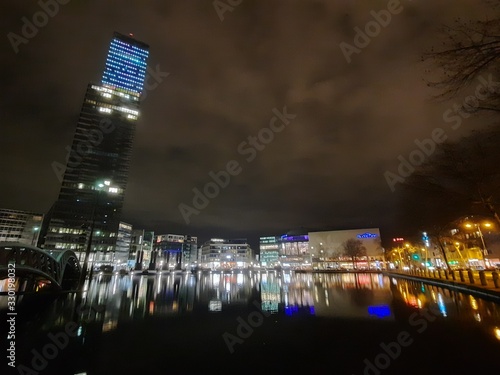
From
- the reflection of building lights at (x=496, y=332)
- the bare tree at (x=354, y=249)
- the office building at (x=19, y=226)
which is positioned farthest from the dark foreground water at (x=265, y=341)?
the office building at (x=19, y=226)

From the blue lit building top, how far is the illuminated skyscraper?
173 inches

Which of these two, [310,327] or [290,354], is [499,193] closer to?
[310,327]

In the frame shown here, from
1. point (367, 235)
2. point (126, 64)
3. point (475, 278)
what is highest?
point (126, 64)

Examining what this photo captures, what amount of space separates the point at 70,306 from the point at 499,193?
38.0m

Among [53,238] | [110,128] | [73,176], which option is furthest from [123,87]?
[53,238]

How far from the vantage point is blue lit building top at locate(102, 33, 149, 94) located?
14575 centimetres

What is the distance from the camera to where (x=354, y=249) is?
12100cm

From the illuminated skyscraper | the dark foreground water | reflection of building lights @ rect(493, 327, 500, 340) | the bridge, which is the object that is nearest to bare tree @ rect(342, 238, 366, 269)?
the dark foreground water

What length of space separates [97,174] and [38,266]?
10296 centimetres

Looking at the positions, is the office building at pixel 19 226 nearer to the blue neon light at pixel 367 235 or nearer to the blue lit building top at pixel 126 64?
the blue lit building top at pixel 126 64

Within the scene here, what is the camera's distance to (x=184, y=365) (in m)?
8.37

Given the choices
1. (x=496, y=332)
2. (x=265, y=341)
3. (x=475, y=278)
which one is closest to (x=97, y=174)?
(x=265, y=341)

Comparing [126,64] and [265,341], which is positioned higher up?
[126,64]

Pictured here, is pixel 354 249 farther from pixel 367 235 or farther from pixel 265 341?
pixel 265 341
